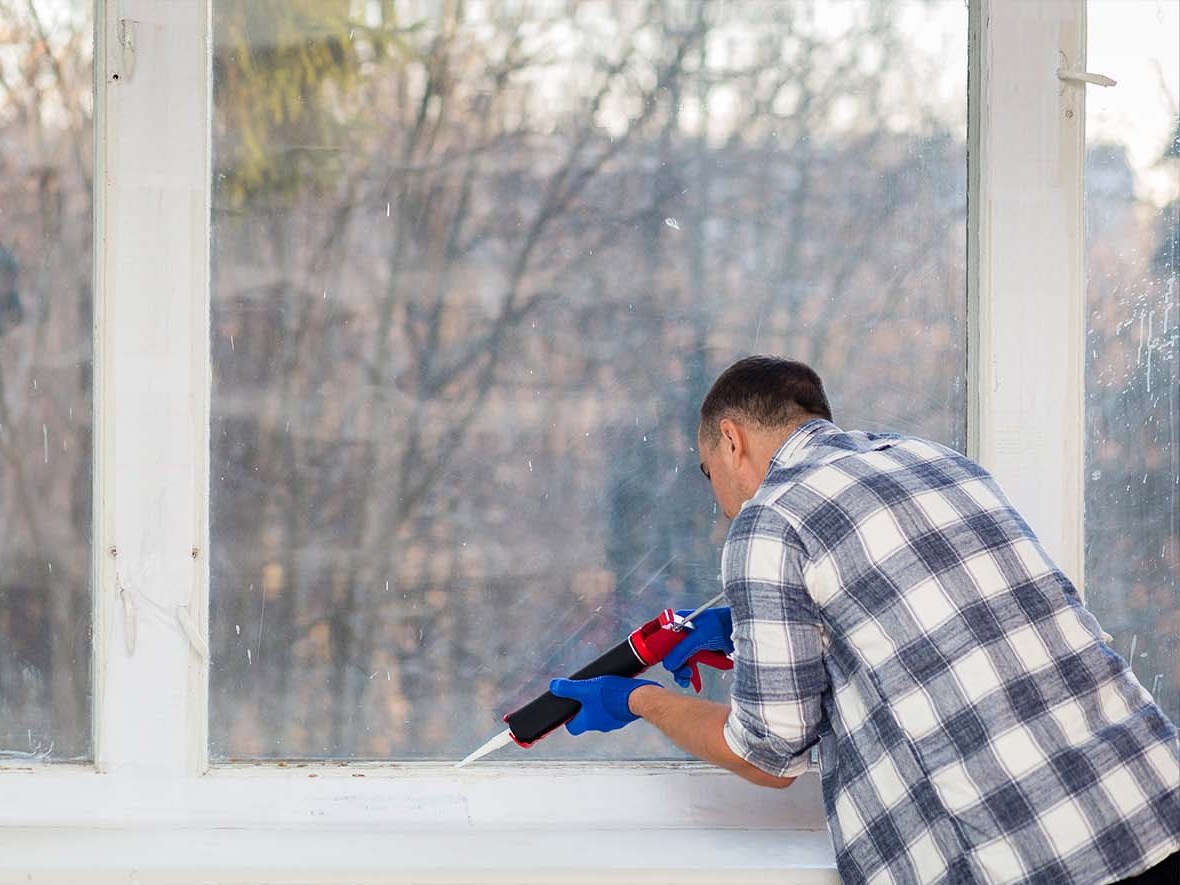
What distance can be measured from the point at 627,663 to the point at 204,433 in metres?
0.64

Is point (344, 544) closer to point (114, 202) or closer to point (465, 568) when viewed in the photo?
point (465, 568)

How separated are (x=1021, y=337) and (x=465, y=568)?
82 cm

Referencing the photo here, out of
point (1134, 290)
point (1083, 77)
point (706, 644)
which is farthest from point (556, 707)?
point (1083, 77)

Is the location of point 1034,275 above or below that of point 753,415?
above

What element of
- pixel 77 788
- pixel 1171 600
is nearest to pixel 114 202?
pixel 77 788

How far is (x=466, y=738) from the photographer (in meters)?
1.56

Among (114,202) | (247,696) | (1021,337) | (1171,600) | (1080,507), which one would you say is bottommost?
(247,696)

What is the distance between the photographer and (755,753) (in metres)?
1.18

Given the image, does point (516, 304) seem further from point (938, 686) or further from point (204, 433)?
point (938, 686)

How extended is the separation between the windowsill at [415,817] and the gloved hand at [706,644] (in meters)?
0.23

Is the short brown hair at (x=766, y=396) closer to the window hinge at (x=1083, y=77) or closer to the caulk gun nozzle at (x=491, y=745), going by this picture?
the caulk gun nozzle at (x=491, y=745)

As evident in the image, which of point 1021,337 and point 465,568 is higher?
point 1021,337

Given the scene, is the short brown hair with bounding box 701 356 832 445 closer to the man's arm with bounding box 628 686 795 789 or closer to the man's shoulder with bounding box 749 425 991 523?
the man's shoulder with bounding box 749 425 991 523

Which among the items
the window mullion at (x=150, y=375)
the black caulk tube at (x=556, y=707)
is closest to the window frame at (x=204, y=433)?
the window mullion at (x=150, y=375)
